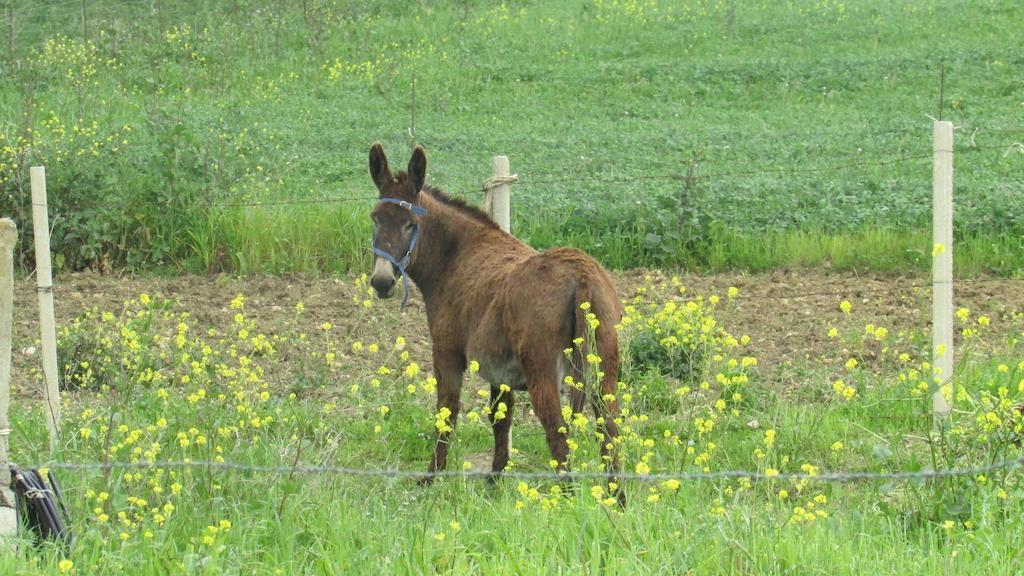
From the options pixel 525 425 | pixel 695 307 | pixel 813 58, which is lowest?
pixel 525 425

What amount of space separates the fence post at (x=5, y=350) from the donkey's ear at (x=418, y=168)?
268 centimetres

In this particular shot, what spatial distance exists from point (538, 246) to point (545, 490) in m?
5.69

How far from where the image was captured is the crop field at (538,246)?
18.2 ft

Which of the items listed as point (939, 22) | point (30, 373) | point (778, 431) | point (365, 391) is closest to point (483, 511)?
point (778, 431)

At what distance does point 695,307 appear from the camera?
778cm

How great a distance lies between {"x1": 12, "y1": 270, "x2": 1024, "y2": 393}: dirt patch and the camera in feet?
31.9

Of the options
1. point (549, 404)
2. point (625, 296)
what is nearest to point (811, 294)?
point (625, 296)

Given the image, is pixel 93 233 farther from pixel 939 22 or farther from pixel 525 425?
pixel 939 22

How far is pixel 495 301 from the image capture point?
6.96 meters

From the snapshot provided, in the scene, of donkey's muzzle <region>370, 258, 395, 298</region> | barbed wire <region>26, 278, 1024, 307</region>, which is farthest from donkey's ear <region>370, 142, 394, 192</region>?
barbed wire <region>26, 278, 1024, 307</region>

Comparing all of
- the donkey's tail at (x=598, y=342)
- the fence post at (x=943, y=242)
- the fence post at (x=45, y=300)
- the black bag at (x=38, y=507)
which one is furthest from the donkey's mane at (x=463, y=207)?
the black bag at (x=38, y=507)

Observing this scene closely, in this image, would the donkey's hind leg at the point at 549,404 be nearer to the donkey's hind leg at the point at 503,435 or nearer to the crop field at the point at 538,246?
the crop field at the point at 538,246

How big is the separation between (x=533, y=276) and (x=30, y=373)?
456cm

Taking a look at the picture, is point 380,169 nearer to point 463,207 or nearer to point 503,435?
point 463,207
